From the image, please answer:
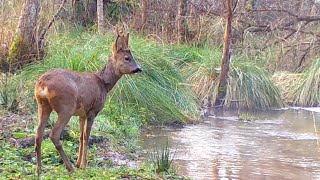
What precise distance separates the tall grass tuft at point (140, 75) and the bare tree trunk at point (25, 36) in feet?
1.36

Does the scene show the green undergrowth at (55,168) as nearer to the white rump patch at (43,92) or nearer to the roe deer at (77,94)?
the roe deer at (77,94)

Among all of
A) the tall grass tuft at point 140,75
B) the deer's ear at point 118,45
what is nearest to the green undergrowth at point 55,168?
the deer's ear at point 118,45

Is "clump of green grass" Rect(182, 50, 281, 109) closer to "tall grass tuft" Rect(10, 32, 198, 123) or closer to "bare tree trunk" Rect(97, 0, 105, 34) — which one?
"tall grass tuft" Rect(10, 32, 198, 123)

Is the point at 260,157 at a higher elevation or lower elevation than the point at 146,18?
lower

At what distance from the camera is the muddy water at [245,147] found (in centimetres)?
865

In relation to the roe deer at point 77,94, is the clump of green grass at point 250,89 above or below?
below

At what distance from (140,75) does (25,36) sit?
2361 mm

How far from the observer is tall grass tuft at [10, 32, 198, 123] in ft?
40.3

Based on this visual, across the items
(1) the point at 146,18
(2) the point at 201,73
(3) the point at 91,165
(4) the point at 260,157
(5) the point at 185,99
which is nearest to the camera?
(3) the point at 91,165

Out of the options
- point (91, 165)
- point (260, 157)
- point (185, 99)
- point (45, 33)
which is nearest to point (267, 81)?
point (185, 99)

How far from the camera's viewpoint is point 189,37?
1870cm

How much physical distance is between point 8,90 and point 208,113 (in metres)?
5.13

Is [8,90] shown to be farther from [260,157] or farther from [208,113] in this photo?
[208,113]

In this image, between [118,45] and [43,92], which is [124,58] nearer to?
[118,45]
